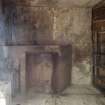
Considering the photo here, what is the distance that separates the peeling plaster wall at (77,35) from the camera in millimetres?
3887

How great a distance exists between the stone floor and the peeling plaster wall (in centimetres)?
34

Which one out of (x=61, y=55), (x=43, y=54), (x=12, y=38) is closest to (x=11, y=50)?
(x=12, y=38)

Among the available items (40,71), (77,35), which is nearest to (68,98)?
(40,71)

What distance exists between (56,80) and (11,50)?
41.4 inches

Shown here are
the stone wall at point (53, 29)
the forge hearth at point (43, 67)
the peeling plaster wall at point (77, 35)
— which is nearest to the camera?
the forge hearth at point (43, 67)

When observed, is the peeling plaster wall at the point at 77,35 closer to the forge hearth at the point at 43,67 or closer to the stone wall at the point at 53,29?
the stone wall at the point at 53,29

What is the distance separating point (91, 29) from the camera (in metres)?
3.91

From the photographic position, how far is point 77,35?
3.93 meters

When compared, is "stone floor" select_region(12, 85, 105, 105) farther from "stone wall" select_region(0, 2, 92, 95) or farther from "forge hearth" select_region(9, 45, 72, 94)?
"stone wall" select_region(0, 2, 92, 95)

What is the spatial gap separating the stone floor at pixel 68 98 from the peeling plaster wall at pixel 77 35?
34 cm

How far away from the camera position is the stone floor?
126 inches

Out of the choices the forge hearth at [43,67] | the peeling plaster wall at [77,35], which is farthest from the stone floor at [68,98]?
the peeling plaster wall at [77,35]

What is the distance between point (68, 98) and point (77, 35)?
4.35ft

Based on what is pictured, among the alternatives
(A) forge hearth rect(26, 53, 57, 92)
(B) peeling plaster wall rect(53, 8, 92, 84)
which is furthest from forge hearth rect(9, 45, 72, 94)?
(B) peeling plaster wall rect(53, 8, 92, 84)
